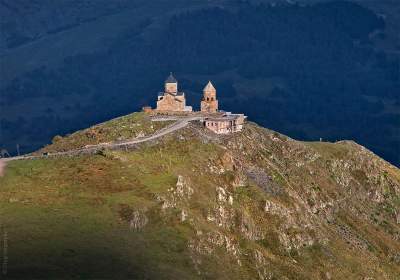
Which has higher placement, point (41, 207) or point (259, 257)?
point (41, 207)

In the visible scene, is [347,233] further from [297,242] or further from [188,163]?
[188,163]

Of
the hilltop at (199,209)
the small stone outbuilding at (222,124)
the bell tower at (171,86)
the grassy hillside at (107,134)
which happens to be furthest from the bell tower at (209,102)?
the grassy hillside at (107,134)

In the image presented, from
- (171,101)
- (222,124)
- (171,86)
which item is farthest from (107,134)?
(171,86)

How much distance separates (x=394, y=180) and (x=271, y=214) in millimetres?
60220

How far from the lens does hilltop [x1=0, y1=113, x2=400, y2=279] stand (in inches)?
4286

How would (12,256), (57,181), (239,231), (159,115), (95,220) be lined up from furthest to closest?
(159,115) < (239,231) < (57,181) < (95,220) < (12,256)

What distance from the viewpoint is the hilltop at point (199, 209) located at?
10886cm

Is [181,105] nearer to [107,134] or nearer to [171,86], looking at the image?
[171,86]

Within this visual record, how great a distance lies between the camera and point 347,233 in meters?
169

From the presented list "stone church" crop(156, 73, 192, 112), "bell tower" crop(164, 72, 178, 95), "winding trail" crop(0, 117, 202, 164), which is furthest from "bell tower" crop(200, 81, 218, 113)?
"winding trail" crop(0, 117, 202, 164)

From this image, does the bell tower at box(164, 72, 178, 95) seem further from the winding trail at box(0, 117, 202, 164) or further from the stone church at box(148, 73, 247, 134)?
the winding trail at box(0, 117, 202, 164)

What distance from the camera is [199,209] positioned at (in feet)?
439

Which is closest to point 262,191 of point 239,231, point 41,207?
point 239,231

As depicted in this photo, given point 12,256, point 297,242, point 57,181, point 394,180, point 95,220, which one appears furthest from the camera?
point 394,180
